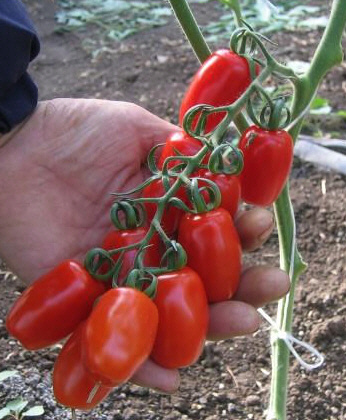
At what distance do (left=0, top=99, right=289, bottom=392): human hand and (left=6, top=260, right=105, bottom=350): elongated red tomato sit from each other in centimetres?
23

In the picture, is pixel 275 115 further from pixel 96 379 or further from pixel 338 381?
pixel 338 381

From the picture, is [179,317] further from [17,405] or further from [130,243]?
[17,405]

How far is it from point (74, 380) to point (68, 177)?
0.52m

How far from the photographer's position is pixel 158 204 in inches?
43.6

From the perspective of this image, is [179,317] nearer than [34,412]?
Yes

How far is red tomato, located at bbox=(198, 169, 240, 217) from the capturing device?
45.2 inches

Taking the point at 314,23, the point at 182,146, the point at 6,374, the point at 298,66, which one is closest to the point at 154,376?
the point at 182,146

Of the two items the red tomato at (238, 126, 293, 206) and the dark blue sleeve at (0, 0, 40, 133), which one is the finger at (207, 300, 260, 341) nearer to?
the red tomato at (238, 126, 293, 206)

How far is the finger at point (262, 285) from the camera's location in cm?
122

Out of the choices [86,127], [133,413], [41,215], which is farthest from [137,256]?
[133,413]

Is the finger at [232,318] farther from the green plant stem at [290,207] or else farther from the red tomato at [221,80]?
the red tomato at [221,80]

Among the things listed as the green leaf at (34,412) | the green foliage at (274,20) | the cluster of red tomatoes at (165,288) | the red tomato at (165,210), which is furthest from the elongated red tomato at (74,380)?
the green foliage at (274,20)

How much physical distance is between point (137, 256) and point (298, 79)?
395 millimetres

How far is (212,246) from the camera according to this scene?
112 cm
